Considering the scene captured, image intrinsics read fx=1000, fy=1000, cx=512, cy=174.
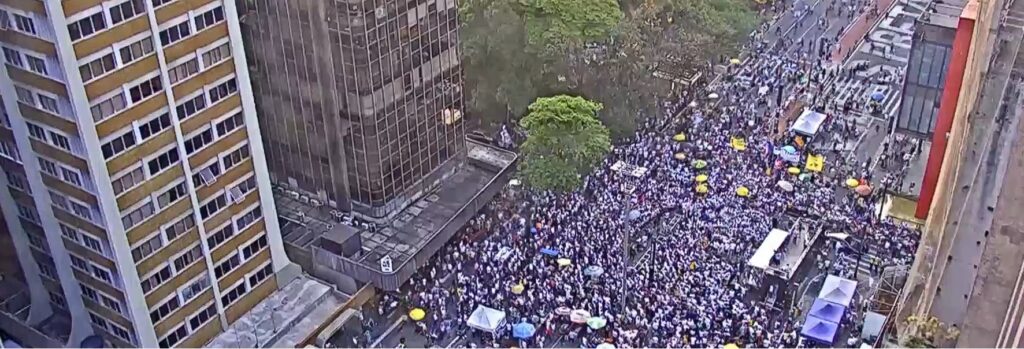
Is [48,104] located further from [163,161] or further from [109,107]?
[163,161]

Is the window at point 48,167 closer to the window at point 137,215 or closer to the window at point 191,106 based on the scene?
the window at point 137,215

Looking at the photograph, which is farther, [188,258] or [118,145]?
[188,258]

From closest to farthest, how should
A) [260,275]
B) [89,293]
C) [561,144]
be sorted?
[89,293]
[260,275]
[561,144]

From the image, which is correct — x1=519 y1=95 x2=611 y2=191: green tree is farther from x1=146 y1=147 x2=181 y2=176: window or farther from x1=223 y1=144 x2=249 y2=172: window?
x1=146 y1=147 x2=181 y2=176: window

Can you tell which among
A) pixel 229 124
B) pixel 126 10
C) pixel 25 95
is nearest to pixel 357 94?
pixel 229 124

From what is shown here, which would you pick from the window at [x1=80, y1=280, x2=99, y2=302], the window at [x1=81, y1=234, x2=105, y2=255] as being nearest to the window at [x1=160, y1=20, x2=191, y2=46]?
the window at [x1=81, y1=234, x2=105, y2=255]

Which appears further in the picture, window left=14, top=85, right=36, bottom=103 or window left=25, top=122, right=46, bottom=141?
window left=25, top=122, right=46, bottom=141
